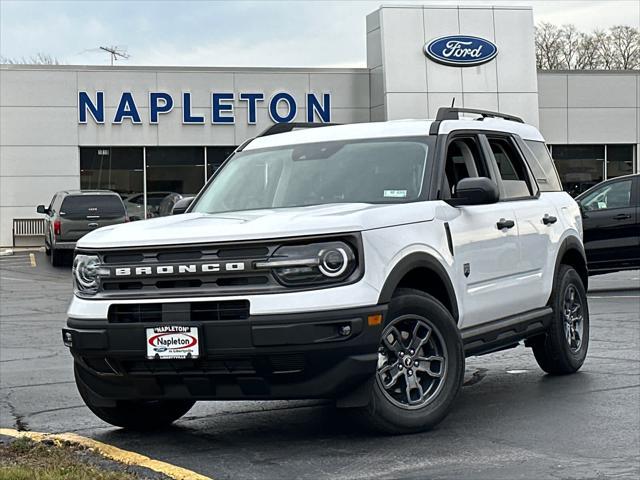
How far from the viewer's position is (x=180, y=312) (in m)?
6.34

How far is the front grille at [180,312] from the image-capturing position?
627cm

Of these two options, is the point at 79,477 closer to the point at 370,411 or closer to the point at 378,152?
the point at 370,411

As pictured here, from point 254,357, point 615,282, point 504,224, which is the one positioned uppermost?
point 504,224

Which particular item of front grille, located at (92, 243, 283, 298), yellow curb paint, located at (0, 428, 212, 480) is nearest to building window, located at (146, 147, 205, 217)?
yellow curb paint, located at (0, 428, 212, 480)

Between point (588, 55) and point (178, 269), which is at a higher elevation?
point (588, 55)

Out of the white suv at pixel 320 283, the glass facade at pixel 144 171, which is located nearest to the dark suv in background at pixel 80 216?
the glass facade at pixel 144 171

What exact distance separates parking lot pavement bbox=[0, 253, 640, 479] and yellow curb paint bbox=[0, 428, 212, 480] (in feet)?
0.42

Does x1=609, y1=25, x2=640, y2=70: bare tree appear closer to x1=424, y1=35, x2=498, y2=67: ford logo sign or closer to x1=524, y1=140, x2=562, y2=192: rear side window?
x1=424, y1=35, x2=498, y2=67: ford logo sign

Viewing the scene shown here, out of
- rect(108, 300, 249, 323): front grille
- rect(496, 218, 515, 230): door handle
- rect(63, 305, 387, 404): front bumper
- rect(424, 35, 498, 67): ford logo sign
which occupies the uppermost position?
rect(424, 35, 498, 67): ford logo sign

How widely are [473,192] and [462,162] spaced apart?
2.31 feet

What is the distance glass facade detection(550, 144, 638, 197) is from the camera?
3962cm

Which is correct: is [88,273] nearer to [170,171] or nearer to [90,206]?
[90,206]

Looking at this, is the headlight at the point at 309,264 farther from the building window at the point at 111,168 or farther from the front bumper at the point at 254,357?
the building window at the point at 111,168

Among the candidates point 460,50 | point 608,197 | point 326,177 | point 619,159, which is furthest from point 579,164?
point 326,177
